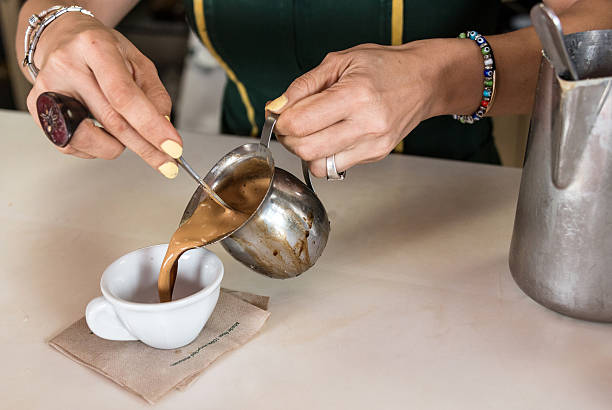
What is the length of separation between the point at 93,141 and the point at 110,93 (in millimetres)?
73

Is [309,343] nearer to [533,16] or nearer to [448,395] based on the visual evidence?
[448,395]

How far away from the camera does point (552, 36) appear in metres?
0.57

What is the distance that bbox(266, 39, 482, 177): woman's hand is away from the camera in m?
0.72

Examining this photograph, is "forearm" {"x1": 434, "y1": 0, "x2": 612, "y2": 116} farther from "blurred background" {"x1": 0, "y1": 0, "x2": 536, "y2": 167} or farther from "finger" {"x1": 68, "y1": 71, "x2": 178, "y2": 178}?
"blurred background" {"x1": 0, "y1": 0, "x2": 536, "y2": 167}

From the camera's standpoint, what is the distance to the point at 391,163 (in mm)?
1105

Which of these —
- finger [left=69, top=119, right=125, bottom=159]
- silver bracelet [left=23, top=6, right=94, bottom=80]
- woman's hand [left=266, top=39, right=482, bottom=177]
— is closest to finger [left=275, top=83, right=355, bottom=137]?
woman's hand [left=266, top=39, right=482, bottom=177]

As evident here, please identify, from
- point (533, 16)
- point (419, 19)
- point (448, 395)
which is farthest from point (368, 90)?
point (419, 19)

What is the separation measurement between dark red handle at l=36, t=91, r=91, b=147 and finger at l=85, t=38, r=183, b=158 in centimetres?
4

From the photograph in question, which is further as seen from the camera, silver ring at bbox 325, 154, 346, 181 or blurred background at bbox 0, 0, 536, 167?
blurred background at bbox 0, 0, 536, 167

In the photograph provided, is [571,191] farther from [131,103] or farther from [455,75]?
[131,103]

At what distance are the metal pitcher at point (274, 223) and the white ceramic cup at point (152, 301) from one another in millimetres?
46

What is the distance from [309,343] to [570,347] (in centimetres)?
27

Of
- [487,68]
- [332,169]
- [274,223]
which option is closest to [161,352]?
[274,223]

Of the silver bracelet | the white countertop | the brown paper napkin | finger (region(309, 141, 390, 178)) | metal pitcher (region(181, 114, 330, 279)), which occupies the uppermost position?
the silver bracelet
